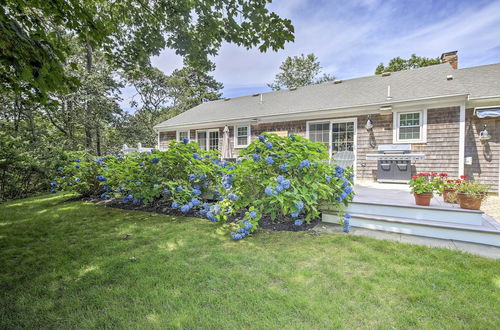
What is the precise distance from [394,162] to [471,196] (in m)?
3.99

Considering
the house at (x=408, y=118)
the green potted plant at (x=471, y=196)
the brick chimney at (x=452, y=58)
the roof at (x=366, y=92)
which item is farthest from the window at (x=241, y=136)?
the brick chimney at (x=452, y=58)

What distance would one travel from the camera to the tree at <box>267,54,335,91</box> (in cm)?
2416

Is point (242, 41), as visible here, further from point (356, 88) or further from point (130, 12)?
point (356, 88)

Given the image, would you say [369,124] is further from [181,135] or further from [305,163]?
[181,135]

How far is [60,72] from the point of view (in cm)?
232

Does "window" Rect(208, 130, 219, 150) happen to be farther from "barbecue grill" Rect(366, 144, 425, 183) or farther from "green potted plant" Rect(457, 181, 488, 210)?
"green potted plant" Rect(457, 181, 488, 210)

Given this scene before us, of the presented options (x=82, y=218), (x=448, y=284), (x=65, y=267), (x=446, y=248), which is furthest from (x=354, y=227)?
(x=82, y=218)

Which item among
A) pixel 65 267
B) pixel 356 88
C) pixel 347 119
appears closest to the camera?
pixel 65 267

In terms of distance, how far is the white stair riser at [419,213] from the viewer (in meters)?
2.89

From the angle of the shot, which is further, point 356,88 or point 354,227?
point 356,88

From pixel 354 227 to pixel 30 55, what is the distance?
4.18m

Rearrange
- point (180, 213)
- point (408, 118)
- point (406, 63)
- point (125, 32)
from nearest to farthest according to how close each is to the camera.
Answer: point (180, 213) < point (125, 32) < point (408, 118) < point (406, 63)

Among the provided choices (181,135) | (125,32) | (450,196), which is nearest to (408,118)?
(450,196)

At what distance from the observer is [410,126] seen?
680cm
